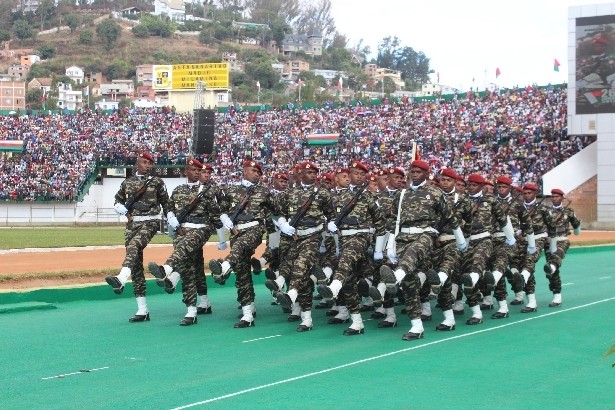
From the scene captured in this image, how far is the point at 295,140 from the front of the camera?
60562mm

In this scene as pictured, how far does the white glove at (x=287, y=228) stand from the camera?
1230 centimetres

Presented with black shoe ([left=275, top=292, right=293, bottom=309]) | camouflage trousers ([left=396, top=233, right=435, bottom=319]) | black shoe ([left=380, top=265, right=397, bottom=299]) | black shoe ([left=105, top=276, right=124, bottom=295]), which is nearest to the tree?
black shoe ([left=105, top=276, right=124, bottom=295])

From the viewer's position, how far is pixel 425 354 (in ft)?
33.3

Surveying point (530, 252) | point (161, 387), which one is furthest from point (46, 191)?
point (161, 387)

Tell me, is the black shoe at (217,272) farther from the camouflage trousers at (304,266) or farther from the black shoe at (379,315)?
the black shoe at (379,315)

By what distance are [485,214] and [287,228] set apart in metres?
2.89

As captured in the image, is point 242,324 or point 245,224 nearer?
point 242,324

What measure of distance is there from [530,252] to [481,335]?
3.20 m

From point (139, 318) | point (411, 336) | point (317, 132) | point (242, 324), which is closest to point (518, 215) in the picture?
point (411, 336)

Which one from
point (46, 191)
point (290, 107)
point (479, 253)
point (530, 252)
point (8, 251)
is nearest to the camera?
point (479, 253)

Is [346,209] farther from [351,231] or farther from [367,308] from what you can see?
[367,308]

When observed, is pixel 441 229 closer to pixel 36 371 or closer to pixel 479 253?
pixel 479 253

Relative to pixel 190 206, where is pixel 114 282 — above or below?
below

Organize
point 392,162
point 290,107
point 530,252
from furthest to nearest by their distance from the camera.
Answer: point 290,107 → point 392,162 → point 530,252
